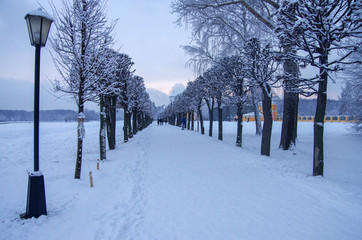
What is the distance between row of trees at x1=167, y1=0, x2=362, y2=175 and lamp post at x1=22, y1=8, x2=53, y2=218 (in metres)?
6.27

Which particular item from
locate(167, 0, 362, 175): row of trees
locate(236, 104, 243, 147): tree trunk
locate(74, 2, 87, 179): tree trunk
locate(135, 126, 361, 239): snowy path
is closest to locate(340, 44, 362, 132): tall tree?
locate(167, 0, 362, 175): row of trees

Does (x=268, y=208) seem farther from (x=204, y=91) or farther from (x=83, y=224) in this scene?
(x=204, y=91)

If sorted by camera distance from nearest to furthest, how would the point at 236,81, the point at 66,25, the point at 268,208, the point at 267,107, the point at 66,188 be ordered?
the point at 268,208
the point at 66,188
the point at 66,25
the point at 267,107
the point at 236,81

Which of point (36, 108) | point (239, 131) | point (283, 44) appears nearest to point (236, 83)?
point (239, 131)

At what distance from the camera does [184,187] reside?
6242 mm

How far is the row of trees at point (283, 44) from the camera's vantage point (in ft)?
20.0

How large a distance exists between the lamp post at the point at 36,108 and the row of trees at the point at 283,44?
20.6ft

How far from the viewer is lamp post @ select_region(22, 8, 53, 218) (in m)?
4.27

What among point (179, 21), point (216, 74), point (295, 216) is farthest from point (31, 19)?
point (216, 74)

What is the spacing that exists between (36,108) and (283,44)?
728cm

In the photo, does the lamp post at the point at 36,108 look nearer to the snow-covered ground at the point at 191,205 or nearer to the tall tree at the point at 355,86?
the snow-covered ground at the point at 191,205

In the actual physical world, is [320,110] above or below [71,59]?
below

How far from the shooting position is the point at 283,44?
7.17 metres

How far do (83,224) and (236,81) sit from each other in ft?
41.7
